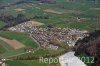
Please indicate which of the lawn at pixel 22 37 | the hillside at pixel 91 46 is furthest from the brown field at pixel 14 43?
the hillside at pixel 91 46

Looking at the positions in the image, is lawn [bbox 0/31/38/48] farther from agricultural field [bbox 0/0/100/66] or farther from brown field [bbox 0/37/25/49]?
brown field [bbox 0/37/25/49]

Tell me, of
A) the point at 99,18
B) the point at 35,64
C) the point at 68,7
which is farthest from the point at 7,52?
the point at 68,7

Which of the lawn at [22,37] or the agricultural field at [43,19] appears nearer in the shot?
the agricultural field at [43,19]

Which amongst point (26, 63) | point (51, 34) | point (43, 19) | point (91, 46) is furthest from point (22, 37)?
point (43, 19)

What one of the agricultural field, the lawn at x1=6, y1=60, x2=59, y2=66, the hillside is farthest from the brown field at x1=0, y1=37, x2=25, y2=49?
the lawn at x1=6, y1=60, x2=59, y2=66

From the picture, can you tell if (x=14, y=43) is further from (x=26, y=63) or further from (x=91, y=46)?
(x=91, y=46)

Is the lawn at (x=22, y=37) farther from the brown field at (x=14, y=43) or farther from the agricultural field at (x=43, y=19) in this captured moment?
the brown field at (x=14, y=43)
